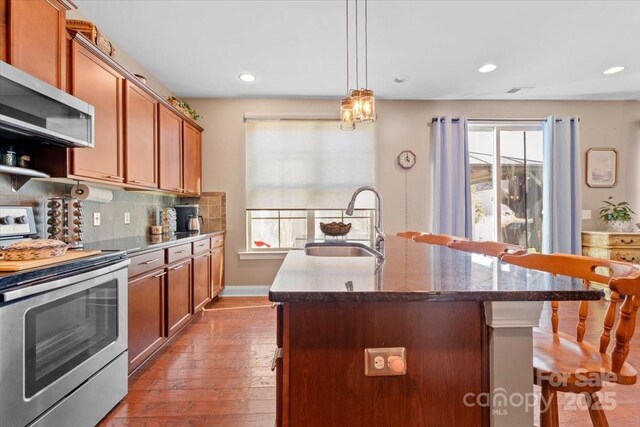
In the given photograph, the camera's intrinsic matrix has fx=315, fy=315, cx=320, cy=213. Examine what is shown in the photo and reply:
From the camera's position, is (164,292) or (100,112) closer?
(100,112)

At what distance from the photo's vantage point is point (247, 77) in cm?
360

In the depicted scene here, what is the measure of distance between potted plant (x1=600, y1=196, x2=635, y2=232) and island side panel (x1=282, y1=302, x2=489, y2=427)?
4825 millimetres

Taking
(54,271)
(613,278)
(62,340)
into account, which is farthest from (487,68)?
(62,340)

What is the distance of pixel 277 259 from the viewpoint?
430cm

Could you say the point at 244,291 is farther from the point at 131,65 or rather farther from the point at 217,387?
the point at 131,65

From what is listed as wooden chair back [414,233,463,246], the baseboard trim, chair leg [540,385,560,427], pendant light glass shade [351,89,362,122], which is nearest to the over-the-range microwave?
pendant light glass shade [351,89,362,122]

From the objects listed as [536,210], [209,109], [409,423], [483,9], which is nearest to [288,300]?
[409,423]

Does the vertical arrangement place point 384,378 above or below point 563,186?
below

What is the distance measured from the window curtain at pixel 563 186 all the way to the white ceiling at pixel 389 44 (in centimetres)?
53

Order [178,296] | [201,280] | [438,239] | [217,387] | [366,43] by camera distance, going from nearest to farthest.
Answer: [217,387], [438,239], [178,296], [366,43], [201,280]

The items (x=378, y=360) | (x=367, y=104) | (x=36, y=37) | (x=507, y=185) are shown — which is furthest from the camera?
(x=507, y=185)

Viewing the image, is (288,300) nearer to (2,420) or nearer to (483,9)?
Result: (2,420)

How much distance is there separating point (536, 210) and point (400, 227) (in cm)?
201

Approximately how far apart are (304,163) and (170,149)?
1672 millimetres
